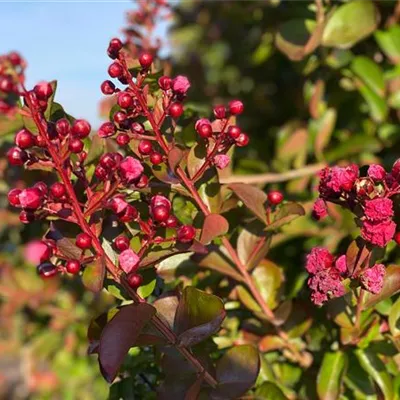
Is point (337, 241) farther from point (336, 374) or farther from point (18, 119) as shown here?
point (18, 119)

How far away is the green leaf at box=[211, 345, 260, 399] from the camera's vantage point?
776 millimetres

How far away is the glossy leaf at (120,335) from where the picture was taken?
25.1 inches

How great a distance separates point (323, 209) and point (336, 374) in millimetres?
297

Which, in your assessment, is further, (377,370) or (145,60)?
(377,370)

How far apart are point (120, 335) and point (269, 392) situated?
0.28 m

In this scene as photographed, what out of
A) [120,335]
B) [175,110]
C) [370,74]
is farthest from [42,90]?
[370,74]

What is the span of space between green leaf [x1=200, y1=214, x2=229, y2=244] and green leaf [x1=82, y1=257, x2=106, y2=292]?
0.13m

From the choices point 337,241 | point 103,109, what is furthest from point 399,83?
point 103,109

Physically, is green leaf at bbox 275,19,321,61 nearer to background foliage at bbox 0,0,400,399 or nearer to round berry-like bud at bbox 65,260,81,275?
background foliage at bbox 0,0,400,399

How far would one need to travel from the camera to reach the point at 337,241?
4.44 ft

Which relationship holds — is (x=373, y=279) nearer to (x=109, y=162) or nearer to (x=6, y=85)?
(x=109, y=162)

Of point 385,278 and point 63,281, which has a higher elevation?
point 385,278

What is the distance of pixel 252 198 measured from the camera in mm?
846

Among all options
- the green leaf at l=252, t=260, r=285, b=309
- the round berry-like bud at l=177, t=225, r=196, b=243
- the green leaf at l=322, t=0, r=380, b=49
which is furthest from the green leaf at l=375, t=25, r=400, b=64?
the round berry-like bud at l=177, t=225, r=196, b=243
